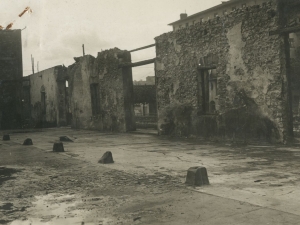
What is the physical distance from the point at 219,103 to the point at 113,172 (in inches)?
181

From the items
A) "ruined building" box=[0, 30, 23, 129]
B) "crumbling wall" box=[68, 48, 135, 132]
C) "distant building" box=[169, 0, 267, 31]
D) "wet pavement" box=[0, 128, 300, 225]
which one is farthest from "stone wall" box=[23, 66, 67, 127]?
"distant building" box=[169, 0, 267, 31]

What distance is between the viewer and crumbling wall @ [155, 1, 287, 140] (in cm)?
815

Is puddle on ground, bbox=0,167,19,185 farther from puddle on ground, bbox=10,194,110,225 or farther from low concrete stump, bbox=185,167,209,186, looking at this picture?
low concrete stump, bbox=185,167,209,186

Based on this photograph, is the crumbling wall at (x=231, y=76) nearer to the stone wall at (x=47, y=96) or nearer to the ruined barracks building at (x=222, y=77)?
the ruined barracks building at (x=222, y=77)

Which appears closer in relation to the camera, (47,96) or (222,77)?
(222,77)

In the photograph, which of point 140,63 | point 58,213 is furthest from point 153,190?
point 140,63

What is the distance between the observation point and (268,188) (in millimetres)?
4191

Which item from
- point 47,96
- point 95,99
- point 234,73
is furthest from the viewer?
point 47,96

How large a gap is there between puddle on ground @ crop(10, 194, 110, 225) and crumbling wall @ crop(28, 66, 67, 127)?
15723 millimetres

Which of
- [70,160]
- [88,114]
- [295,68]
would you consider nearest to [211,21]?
[70,160]

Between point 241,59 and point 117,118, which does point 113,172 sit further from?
point 117,118

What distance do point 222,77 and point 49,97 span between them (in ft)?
44.2

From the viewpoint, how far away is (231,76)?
9094mm

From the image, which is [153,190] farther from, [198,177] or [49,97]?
[49,97]
